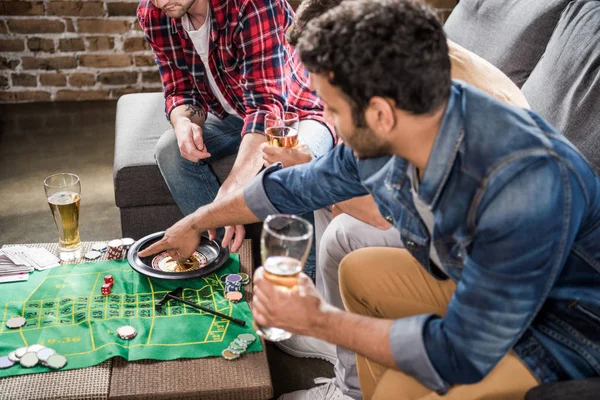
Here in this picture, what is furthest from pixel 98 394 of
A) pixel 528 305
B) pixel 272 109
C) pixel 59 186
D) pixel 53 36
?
pixel 53 36

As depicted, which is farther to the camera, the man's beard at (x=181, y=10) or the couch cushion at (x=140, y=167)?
the couch cushion at (x=140, y=167)

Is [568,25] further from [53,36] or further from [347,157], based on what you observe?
[53,36]

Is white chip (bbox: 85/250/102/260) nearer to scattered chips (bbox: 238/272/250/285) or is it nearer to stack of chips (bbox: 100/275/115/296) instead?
stack of chips (bbox: 100/275/115/296)

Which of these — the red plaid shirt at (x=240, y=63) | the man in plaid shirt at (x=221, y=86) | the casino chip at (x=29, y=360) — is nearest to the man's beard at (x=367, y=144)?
the casino chip at (x=29, y=360)

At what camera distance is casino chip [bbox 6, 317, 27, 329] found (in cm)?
152

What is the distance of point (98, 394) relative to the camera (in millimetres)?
1350

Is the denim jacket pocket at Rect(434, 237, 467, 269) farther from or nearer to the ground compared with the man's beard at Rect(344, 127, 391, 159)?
nearer to the ground

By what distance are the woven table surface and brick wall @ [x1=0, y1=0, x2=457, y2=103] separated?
3.19 meters

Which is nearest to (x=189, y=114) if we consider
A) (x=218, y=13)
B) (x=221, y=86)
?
(x=221, y=86)

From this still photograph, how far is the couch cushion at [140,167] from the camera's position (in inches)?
91.0

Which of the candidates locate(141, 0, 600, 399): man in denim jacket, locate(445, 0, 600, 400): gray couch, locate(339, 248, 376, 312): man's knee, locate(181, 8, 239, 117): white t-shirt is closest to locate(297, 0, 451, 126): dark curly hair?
locate(141, 0, 600, 399): man in denim jacket

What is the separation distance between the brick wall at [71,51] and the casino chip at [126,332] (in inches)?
121

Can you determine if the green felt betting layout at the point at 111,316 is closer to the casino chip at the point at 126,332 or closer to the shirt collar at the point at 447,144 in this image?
the casino chip at the point at 126,332

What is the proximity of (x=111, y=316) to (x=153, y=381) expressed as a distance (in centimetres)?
27
